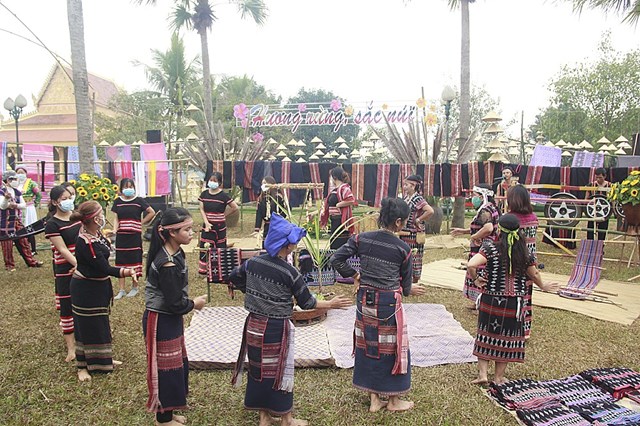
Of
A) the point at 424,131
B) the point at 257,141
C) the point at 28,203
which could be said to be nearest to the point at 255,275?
the point at 28,203

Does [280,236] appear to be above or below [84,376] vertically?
above

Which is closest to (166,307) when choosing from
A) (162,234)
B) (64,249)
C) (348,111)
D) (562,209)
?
(162,234)

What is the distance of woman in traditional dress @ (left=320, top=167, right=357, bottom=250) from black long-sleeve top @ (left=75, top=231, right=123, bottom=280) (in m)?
3.66

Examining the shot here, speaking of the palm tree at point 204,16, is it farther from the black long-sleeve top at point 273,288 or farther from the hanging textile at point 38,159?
the black long-sleeve top at point 273,288

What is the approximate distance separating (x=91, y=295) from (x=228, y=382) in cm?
131

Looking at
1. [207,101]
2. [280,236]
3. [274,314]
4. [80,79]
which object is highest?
[207,101]

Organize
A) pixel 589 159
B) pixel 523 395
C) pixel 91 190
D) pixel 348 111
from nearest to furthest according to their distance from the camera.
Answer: pixel 523 395
pixel 91 190
pixel 589 159
pixel 348 111

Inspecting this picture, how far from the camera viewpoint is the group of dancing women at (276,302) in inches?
122

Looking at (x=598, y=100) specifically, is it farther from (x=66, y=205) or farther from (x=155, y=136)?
(x=66, y=205)

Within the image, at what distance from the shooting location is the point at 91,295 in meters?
4.04

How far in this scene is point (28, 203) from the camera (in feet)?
30.8

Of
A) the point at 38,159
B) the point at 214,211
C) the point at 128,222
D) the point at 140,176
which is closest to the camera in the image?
the point at 128,222

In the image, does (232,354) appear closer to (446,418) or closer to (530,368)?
(446,418)

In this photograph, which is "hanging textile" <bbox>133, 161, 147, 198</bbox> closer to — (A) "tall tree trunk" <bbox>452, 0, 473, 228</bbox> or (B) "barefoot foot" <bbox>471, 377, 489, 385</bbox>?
(A) "tall tree trunk" <bbox>452, 0, 473, 228</bbox>
